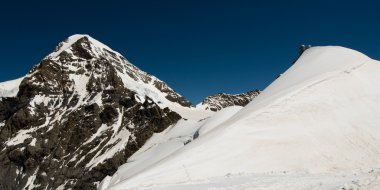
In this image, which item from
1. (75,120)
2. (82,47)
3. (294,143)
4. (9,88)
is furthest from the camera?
(82,47)

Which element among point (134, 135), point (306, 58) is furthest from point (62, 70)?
point (306, 58)

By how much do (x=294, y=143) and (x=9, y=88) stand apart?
171m

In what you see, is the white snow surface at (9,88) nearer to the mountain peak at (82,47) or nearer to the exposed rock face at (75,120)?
the exposed rock face at (75,120)

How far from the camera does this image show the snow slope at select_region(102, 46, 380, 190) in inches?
967

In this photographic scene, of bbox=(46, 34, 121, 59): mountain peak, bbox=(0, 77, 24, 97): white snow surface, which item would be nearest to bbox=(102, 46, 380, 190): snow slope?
bbox=(46, 34, 121, 59): mountain peak

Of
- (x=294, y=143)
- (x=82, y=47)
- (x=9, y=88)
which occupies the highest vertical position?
(x=82, y=47)

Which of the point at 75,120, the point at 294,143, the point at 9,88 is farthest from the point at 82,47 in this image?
the point at 294,143

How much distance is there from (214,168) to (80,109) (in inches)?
5009

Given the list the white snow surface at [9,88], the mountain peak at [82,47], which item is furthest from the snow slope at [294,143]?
the white snow surface at [9,88]

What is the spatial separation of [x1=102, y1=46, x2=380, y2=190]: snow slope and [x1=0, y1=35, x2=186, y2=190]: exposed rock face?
276 feet

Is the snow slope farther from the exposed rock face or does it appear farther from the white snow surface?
the white snow surface

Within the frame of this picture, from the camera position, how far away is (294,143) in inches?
1284

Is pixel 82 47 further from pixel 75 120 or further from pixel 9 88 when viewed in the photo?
pixel 75 120

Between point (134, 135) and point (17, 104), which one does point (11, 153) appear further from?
point (134, 135)
